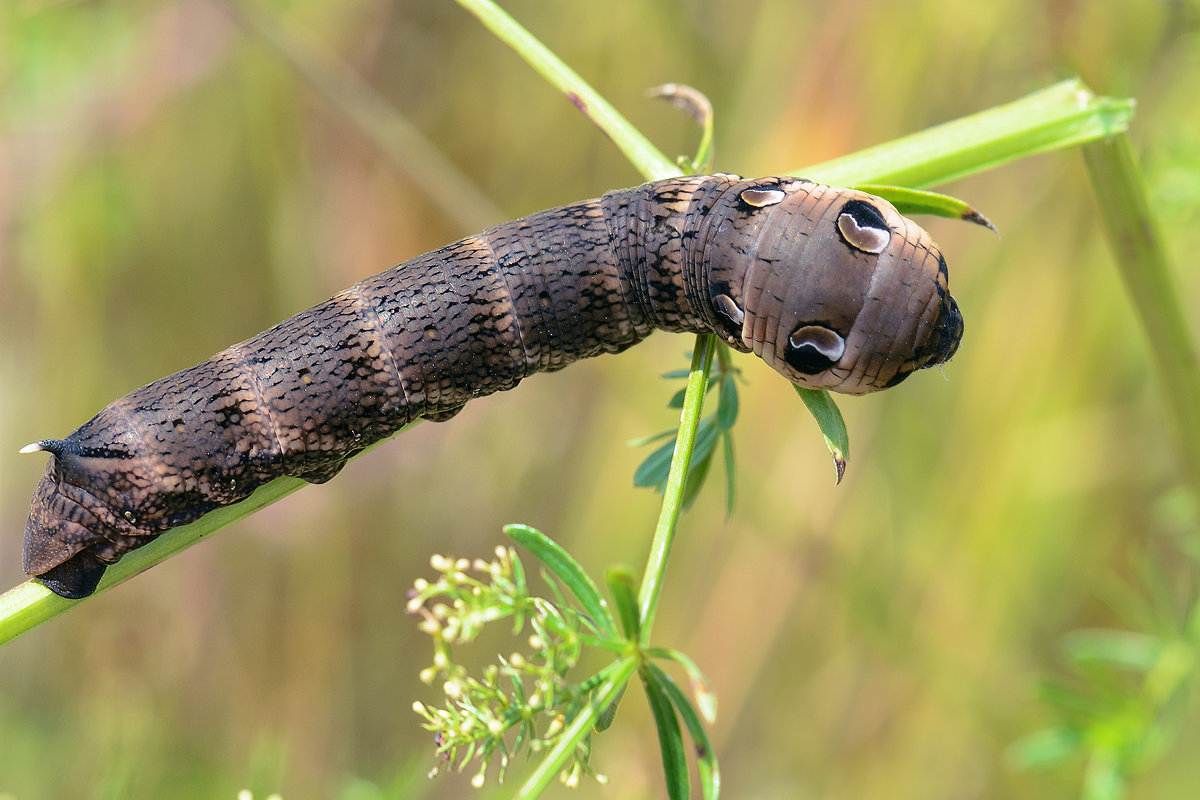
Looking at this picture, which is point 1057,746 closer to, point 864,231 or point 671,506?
point 864,231

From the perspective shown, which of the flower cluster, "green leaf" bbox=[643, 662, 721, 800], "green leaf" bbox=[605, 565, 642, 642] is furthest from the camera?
"green leaf" bbox=[643, 662, 721, 800]

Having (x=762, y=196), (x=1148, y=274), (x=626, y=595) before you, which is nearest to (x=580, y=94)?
(x=762, y=196)

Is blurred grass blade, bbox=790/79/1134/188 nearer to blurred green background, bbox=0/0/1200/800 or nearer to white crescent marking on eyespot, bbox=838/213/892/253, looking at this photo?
white crescent marking on eyespot, bbox=838/213/892/253

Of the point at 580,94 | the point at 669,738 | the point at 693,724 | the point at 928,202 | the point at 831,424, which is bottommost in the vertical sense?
the point at 669,738

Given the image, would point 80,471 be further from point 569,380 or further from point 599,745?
point 599,745

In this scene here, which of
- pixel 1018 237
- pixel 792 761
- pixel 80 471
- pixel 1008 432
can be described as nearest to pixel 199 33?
pixel 80 471

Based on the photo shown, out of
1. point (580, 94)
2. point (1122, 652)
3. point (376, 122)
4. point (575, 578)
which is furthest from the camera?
point (376, 122)

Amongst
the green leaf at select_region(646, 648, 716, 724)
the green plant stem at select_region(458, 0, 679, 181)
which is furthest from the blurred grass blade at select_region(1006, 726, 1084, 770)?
the green plant stem at select_region(458, 0, 679, 181)
